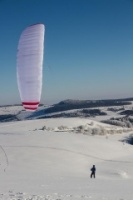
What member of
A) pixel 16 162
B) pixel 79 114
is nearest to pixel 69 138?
pixel 16 162

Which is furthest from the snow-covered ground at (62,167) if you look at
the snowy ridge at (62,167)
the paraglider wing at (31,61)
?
the paraglider wing at (31,61)

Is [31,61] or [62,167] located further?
[62,167]

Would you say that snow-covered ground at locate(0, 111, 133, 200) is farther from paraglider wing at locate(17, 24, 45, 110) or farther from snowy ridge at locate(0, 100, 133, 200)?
paraglider wing at locate(17, 24, 45, 110)

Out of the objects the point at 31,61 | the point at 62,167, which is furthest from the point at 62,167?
the point at 31,61

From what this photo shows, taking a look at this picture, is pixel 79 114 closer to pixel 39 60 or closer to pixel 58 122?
pixel 58 122

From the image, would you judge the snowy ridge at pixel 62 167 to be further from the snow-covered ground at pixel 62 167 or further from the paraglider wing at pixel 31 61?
the paraglider wing at pixel 31 61

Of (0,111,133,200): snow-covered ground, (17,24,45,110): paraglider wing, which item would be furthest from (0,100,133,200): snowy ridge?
(17,24,45,110): paraglider wing

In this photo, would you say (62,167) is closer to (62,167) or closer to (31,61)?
(62,167)
